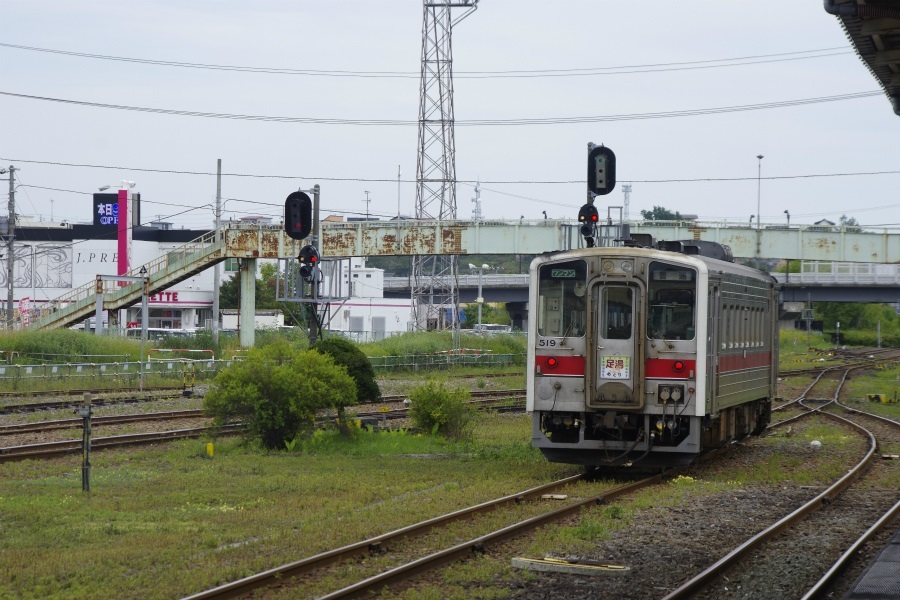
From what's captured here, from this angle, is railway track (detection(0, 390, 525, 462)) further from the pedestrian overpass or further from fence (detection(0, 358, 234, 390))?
the pedestrian overpass

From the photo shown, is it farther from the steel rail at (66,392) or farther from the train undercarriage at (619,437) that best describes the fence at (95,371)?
the train undercarriage at (619,437)

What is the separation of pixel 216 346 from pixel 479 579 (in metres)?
38.8

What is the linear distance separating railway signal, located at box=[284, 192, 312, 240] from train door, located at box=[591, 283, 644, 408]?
7.21m

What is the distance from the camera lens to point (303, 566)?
9.97m

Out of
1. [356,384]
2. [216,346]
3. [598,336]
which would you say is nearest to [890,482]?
[598,336]

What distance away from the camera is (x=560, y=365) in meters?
16.3

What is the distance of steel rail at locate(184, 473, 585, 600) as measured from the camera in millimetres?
9086

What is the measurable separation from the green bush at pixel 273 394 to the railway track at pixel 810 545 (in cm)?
883

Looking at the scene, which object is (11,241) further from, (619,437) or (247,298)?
(619,437)

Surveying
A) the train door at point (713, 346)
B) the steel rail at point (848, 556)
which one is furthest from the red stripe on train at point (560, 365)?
the steel rail at point (848, 556)

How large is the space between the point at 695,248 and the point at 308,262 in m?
7.49

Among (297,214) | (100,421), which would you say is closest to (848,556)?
(297,214)

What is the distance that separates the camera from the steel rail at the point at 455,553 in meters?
9.27

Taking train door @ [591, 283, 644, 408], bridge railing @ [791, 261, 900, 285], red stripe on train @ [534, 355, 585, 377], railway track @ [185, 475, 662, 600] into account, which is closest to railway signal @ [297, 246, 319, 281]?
red stripe on train @ [534, 355, 585, 377]
